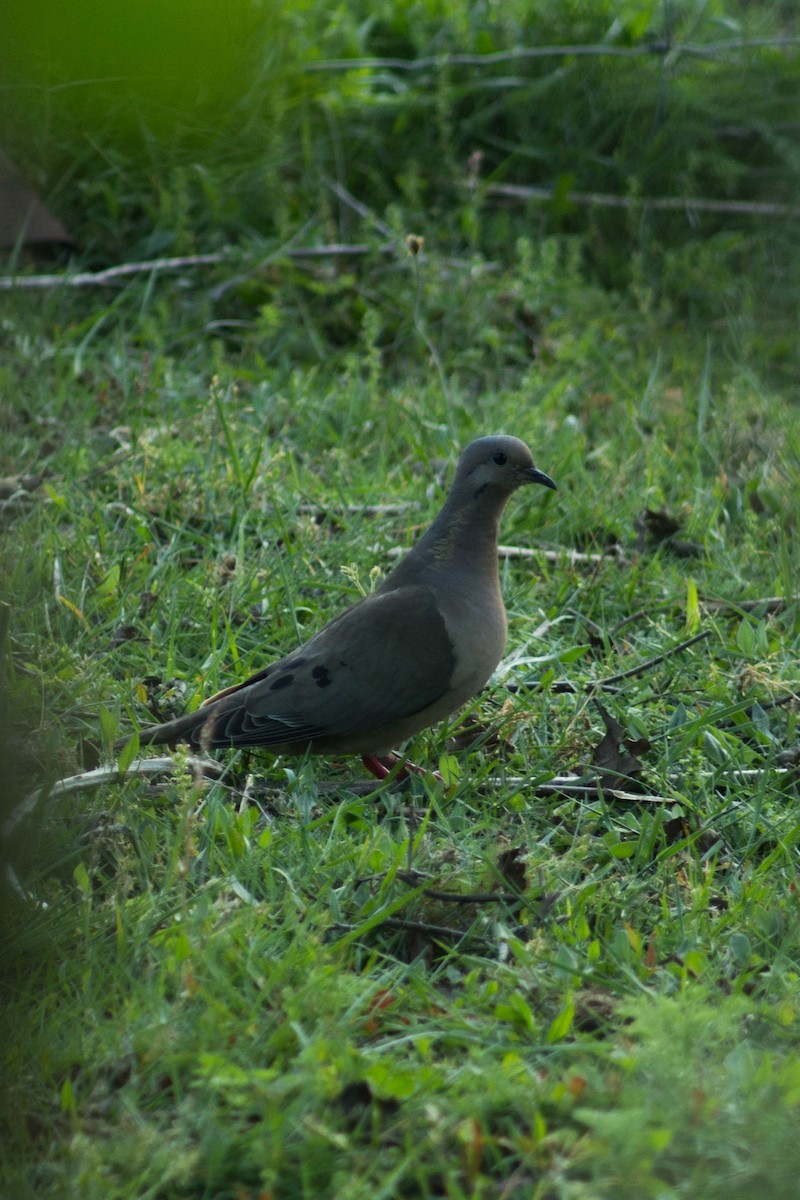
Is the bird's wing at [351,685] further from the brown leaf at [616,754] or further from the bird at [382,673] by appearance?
the brown leaf at [616,754]

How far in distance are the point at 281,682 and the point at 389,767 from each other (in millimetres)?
423

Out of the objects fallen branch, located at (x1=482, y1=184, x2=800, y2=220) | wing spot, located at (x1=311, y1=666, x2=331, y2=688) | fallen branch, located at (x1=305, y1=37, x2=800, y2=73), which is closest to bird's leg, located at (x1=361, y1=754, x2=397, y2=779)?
wing spot, located at (x1=311, y1=666, x2=331, y2=688)

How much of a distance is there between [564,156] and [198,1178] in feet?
18.7

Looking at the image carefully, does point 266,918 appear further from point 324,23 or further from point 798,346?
point 324,23

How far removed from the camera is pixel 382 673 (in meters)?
3.26

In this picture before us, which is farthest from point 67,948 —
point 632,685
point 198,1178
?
point 632,685

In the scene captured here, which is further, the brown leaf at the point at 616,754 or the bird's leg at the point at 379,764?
the bird's leg at the point at 379,764

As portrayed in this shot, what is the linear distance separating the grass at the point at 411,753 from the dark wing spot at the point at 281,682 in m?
0.26

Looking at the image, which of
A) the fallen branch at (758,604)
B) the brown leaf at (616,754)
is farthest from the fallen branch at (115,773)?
the fallen branch at (758,604)

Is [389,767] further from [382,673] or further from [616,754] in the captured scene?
[616,754]

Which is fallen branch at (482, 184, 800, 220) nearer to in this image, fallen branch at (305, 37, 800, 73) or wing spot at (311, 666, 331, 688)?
fallen branch at (305, 37, 800, 73)

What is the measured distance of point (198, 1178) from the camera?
6.61 ft

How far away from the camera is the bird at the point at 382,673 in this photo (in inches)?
126

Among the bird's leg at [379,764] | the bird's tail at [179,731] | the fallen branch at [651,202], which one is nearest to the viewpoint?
the bird's tail at [179,731]
